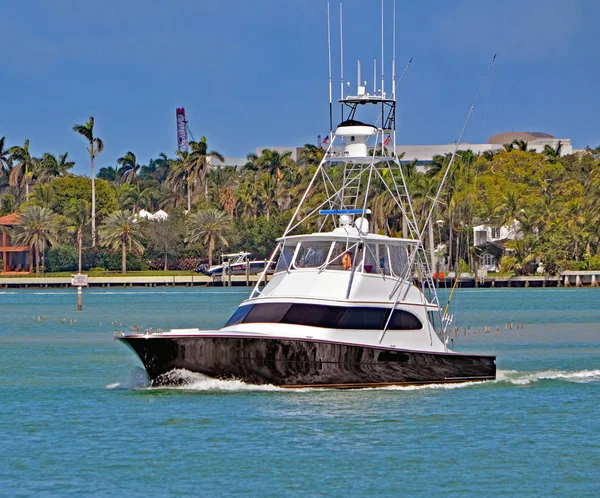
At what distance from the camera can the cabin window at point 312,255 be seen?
33781 millimetres

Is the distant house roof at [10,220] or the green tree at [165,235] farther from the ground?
the distant house roof at [10,220]

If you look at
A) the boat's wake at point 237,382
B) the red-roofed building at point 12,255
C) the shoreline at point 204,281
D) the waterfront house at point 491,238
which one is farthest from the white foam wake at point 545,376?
the red-roofed building at point 12,255

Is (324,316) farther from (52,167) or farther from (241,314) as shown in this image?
(52,167)

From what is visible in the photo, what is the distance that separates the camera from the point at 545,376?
38969mm

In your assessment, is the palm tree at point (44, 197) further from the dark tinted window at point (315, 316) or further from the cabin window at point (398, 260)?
the dark tinted window at point (315, 316)

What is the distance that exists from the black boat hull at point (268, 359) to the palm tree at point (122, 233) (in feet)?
362

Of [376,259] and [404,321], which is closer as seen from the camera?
Answer: [404,321]

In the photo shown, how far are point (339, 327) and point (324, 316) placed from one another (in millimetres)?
487

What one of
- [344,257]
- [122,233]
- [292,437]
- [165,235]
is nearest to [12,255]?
[122,233]

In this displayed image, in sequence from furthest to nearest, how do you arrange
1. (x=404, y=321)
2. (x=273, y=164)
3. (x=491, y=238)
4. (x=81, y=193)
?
1. (x=273, y=164)
2. (x=81, y=193)
3. (x=491, y=238)
4. (x=404, y=321)

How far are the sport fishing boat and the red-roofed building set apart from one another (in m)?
116

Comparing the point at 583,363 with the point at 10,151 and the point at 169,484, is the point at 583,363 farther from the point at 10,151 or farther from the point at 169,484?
the point at 10,151

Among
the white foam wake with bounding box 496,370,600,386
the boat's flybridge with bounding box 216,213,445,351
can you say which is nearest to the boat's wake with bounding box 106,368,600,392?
the white foam wake with bounding box 496,370,600,386

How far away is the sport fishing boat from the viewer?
31.4 metres
